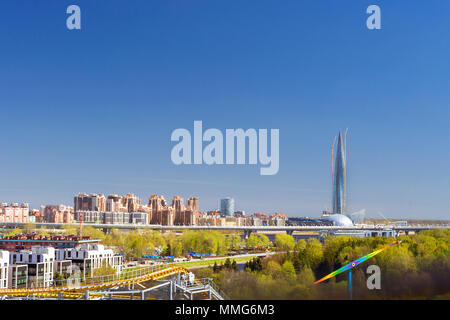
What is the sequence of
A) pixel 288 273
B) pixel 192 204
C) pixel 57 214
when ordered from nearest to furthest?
pixel 288 273 → pixel 57 214 → pixel 192 204

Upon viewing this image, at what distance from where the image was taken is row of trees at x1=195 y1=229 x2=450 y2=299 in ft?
29.4

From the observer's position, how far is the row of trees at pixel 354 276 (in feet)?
29.4

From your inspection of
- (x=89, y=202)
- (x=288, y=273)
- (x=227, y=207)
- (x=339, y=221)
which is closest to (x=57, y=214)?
(x=89, y=202)

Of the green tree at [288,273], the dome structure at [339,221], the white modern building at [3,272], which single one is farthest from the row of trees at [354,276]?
the dome structure at [339,221]

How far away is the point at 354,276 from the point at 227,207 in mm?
37134

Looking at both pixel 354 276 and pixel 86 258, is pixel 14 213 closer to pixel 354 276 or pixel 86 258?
pixel 86 258

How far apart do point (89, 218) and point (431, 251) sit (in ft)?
89.4

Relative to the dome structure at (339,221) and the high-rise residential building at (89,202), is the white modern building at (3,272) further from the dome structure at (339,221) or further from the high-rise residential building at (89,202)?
the dome structure at (339,221)

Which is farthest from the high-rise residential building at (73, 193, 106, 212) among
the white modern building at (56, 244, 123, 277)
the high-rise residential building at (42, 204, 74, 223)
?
the white modern building at (56, 244, 123, 277)

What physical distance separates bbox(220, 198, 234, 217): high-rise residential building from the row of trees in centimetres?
3354

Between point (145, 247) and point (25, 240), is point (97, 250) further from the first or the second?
point (145, 247)

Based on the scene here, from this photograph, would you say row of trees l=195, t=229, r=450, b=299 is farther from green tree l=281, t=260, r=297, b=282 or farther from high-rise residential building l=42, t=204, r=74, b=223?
high-rise residential building l=42, t=204, r=74, b=223

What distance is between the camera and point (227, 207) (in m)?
47.0
